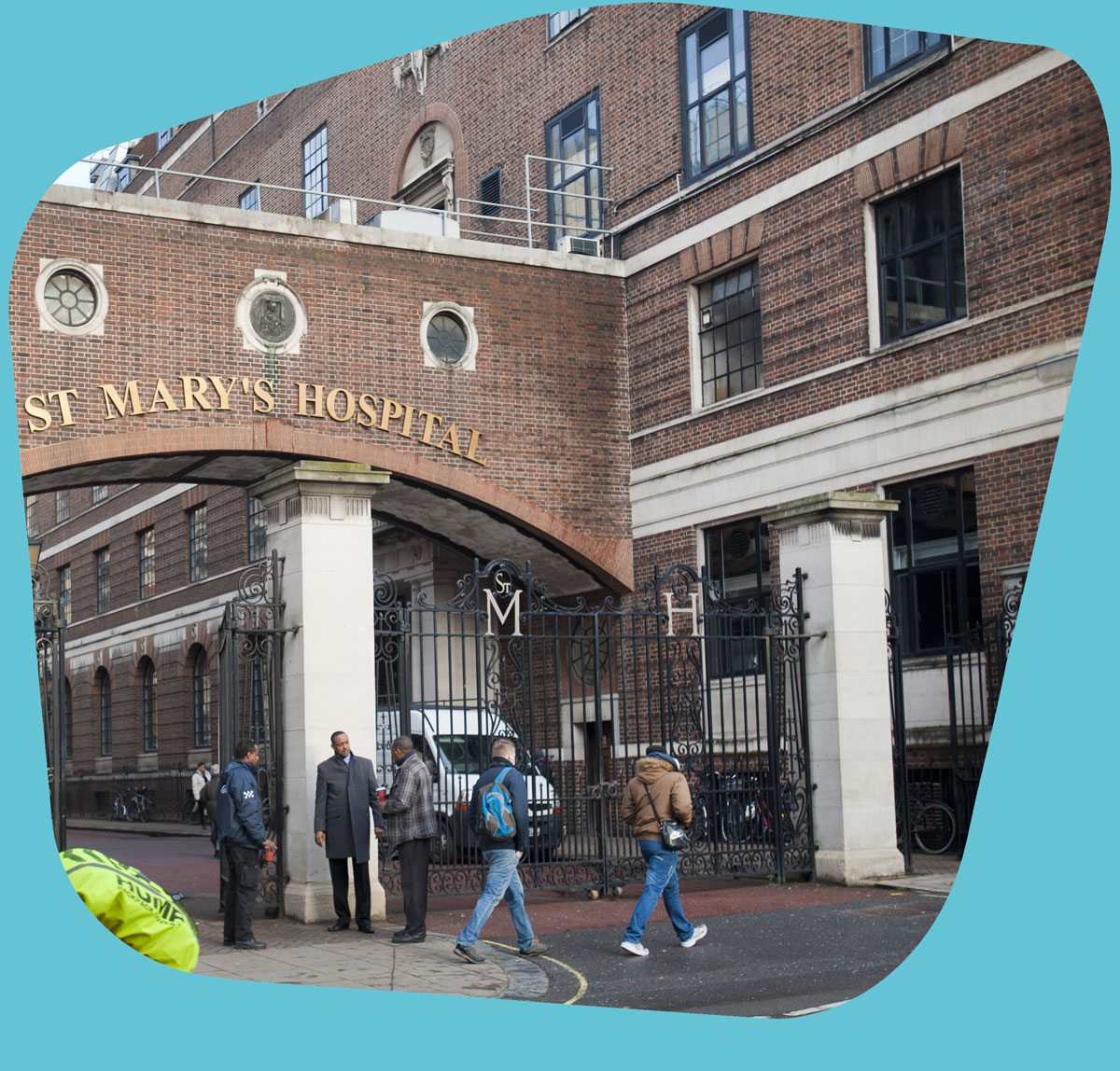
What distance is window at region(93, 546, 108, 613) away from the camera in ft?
137

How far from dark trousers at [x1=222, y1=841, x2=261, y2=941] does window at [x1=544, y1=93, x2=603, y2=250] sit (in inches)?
596

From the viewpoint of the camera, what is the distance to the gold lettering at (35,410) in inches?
833

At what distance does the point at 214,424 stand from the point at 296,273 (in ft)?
8.88

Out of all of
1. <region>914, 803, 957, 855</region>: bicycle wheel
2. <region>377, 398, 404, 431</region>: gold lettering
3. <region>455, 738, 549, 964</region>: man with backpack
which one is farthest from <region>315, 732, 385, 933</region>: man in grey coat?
<region>377, 398, 404, 431</region>: gold lettering

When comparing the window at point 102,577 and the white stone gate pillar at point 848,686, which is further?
the window at point 102,577

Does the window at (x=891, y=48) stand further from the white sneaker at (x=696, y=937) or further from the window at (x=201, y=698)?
the window at (x=201, y=698)

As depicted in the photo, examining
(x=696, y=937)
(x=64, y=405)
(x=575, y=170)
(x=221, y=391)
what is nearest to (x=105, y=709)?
(x=221, y=391)

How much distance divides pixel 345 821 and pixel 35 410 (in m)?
10.2

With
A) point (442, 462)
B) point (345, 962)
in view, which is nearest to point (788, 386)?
point (442, 462)

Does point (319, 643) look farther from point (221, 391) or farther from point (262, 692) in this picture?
point (221, 391)

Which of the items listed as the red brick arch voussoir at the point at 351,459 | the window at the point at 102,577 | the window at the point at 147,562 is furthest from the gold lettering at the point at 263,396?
the window at the point at 102,577

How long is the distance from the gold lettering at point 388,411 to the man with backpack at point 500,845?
11767 millimetres

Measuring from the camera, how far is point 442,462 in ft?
78.9

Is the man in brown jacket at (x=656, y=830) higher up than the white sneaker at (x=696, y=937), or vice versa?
the man in brown jacket at (x=656, y=830)
